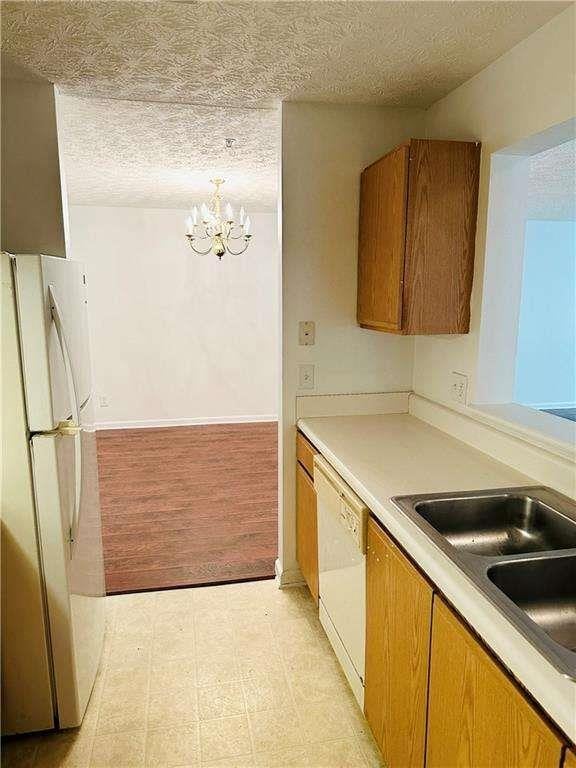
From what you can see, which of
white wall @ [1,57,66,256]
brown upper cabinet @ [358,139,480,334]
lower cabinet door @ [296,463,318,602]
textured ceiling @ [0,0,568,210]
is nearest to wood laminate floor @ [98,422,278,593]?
lower cabinet door @ [296,463,318,602]

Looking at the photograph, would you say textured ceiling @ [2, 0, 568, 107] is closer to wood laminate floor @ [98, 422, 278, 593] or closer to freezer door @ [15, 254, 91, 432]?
freezer door @ [15, 254, 91, 432]

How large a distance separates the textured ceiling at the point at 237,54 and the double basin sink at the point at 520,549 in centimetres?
149

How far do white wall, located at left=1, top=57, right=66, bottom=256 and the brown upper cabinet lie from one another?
141cm

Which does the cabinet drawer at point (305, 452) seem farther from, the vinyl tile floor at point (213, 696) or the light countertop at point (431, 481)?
the vinyl tile floor at point (213, 696)

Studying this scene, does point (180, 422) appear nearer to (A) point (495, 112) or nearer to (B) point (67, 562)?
(B) point (67, 562)

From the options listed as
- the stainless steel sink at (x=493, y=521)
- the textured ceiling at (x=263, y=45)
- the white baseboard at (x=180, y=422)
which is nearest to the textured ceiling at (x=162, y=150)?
A: the textured ceiling at (x=263, y=45)

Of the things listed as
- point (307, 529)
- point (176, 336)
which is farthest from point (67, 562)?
point (176, 336)

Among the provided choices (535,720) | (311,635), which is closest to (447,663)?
(535,720)

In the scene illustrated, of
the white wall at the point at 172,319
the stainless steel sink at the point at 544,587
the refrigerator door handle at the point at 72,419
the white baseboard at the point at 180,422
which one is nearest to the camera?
the stainless steel sink at the point at 544,587

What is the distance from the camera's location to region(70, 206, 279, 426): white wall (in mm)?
5277

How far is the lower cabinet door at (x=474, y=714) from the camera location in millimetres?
839

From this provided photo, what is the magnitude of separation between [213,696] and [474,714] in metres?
1.26

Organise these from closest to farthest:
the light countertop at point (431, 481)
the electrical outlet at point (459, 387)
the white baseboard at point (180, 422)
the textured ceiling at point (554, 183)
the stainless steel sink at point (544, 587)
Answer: the light countertop at point (431, 481) < the stainless steel sink at point (544, 587) < the electrical outlet at point (459, 387) < the textured ceiling at point (554, 183) < the white baseboard at point (180, 422)

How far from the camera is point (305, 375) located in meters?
2.47
